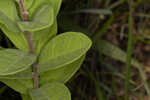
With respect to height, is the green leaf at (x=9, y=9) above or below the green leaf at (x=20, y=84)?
above

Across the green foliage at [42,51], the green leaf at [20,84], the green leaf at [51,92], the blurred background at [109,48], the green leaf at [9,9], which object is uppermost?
the green leaf at [9,9]

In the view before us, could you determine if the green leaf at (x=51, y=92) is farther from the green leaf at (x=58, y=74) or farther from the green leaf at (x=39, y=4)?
the green leaf at (x=39, y=4)

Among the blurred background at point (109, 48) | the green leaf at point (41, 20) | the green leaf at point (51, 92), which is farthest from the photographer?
the blurred background at point (109, 48)

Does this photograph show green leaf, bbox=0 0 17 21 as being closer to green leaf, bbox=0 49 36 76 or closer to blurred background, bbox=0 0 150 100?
green leaf, bbox=0 49 36 76

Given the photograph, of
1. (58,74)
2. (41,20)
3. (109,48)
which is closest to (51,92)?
(58,74)

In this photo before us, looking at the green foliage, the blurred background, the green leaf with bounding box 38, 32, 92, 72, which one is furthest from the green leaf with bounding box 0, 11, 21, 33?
the blurred background

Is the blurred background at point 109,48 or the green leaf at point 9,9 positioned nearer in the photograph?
the green leaf at point 9,9

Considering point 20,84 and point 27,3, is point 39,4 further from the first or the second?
point 20,84

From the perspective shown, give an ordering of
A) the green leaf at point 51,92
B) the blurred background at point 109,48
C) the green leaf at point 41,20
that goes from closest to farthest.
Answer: the green leaf at point 41,20, the green leaf at point 51,92, the blurred background at point 109,48

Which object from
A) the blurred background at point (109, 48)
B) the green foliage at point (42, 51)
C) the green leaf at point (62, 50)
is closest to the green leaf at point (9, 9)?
the green foliage at point (42, 51)
